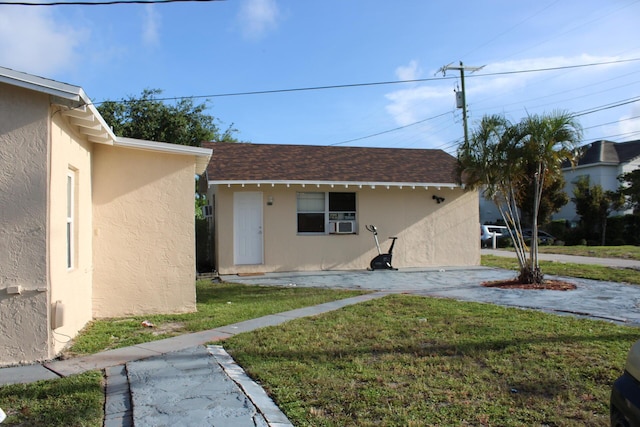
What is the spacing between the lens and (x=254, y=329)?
7.66 metres

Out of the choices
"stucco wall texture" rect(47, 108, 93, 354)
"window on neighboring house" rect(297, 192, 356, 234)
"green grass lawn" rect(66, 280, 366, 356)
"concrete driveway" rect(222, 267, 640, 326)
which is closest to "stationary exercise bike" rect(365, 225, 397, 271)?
"concrete driveway" rect(222, 267, 640, 326)

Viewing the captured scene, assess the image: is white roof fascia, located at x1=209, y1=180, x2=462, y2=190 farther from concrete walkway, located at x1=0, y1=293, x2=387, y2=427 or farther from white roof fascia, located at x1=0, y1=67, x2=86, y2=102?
white roof fascia, located at x1=0, y1=67, x2=86, y2=102

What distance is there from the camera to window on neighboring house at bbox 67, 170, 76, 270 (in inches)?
291

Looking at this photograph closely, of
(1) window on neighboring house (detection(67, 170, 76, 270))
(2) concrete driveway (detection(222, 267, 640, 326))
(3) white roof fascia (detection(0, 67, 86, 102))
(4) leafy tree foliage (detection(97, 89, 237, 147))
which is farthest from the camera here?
(4) leafy tree foliage (detection(97, 89, 237, 147))

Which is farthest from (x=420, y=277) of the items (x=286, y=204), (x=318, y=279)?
(x=286, y=204)

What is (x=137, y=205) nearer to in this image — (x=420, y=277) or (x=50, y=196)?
(x=50, y=196)

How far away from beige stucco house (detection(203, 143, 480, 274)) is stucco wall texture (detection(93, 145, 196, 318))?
588cm

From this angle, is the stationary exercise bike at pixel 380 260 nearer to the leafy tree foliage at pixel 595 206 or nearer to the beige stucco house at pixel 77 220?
the beige stucco house at pixel 77 220

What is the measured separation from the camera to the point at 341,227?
54.4 ft

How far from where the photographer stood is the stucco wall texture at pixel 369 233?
51.3 feet

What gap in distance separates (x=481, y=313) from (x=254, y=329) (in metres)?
3.74

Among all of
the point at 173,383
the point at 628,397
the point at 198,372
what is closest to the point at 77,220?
the point at 198,372

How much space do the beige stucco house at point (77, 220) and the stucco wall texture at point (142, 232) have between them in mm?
16

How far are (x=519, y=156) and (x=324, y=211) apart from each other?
21.7 feet
